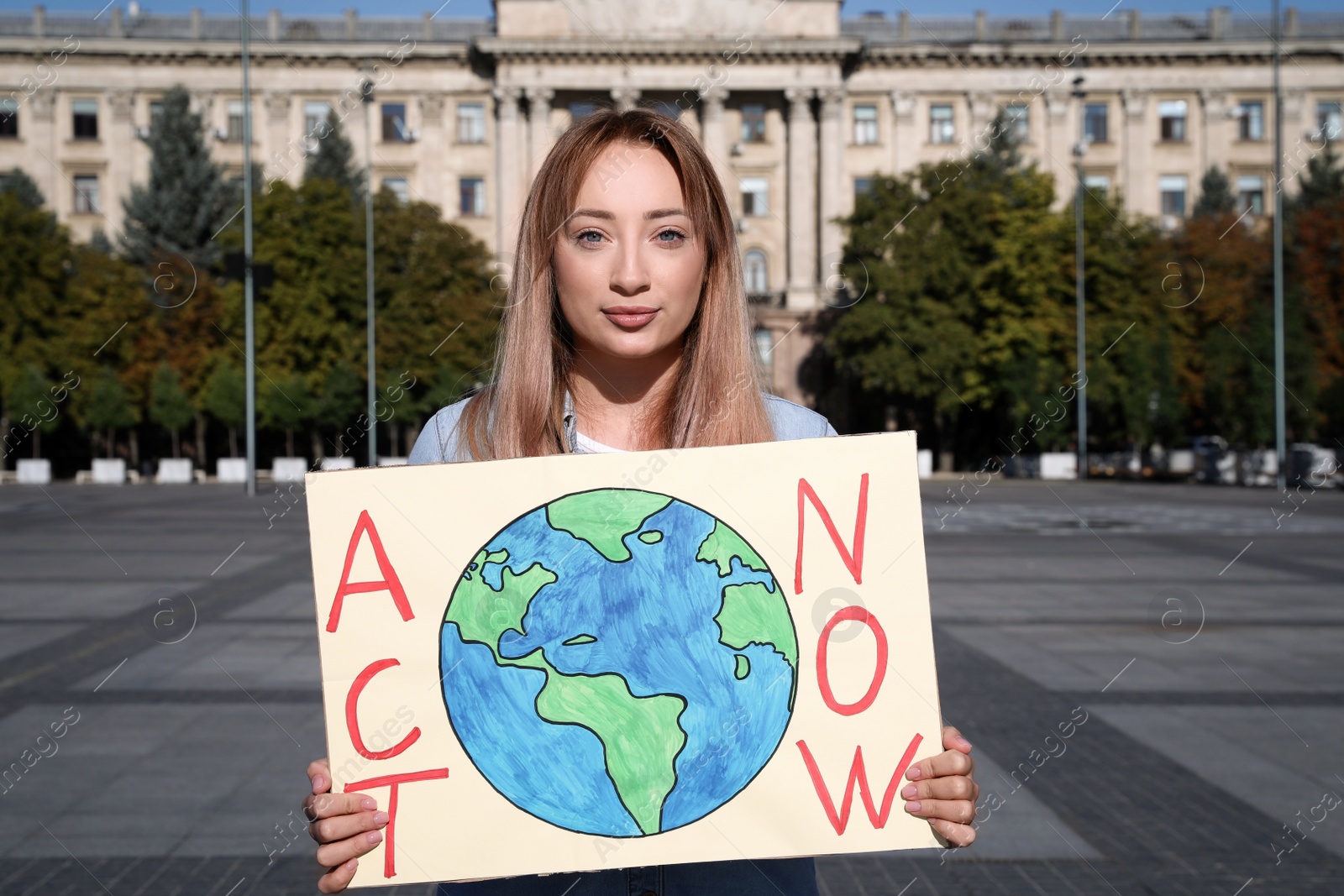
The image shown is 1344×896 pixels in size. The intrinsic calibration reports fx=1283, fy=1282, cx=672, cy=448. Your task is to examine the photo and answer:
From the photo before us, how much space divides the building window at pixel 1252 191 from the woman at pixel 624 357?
74.8 meters

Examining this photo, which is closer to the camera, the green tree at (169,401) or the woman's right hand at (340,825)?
the woman's right hand at (340,825)

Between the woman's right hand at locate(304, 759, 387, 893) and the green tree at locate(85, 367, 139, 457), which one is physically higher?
the green tree at locate(85, 367, 139, 457)

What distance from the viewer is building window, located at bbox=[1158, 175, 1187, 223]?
71812 mm

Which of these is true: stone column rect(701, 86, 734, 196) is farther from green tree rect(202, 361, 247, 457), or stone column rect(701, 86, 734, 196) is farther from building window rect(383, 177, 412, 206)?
green tree rect(202, 361, 247, 457)

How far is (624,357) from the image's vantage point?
2.45 metres

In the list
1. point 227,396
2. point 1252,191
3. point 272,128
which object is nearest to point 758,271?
point 272,128

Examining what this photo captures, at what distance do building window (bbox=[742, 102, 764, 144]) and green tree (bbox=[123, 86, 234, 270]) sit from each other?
26658 millimetres

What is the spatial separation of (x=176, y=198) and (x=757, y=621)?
64863 millimetres

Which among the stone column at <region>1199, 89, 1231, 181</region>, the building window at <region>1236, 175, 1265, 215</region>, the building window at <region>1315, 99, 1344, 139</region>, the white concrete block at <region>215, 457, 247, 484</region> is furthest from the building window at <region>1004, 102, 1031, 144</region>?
the white concrete block at <region>215, 457, 247, 484</region>

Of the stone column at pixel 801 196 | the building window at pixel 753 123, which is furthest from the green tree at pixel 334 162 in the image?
the stone column at pixel 801 196

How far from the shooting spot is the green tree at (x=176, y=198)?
61375mm

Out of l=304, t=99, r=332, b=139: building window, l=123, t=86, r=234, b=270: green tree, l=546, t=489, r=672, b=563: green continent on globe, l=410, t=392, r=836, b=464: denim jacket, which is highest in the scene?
l=304, t=99, r=332, b=139: building window

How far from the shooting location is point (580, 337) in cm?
253

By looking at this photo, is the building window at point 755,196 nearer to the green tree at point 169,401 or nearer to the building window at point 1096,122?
the building window at point 1096,122
